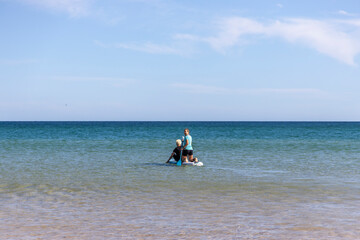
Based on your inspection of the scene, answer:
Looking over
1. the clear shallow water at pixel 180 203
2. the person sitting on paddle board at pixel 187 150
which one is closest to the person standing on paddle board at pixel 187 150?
the person sitting on paddle board at pixel 187 150

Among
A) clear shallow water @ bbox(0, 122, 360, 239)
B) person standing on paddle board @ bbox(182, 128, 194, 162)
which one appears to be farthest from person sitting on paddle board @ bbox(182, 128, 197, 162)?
clear shallow water @ bbox(0, 122, 360, 239)

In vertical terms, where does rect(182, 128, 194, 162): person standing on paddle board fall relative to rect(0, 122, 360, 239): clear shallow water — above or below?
above

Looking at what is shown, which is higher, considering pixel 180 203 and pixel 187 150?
pixel 187 150

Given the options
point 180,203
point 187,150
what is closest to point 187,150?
point 187,150

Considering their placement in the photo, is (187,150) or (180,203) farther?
(187,150)

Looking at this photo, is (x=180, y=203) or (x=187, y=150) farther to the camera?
(x=187, y=150)

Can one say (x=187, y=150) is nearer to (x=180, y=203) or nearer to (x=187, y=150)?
(x=187, y=150)

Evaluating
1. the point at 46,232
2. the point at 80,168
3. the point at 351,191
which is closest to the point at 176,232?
the point at 46,232

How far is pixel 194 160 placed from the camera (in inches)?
794

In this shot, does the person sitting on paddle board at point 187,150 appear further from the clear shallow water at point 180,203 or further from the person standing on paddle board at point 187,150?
the clear shallow water at point 180,203

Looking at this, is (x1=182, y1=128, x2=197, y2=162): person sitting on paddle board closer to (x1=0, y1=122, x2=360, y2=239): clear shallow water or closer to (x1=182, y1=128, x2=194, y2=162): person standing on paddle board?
(x1=182, y1=128, x2=194, y2=162): person standing on paddle board

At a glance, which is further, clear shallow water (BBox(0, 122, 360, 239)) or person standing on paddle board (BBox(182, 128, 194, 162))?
person standing on paddle board (BBox(182, 128, 194, 162))

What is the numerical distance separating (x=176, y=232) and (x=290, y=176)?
957 centimetres

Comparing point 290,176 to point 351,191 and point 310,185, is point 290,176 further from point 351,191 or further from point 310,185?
point 351,191
